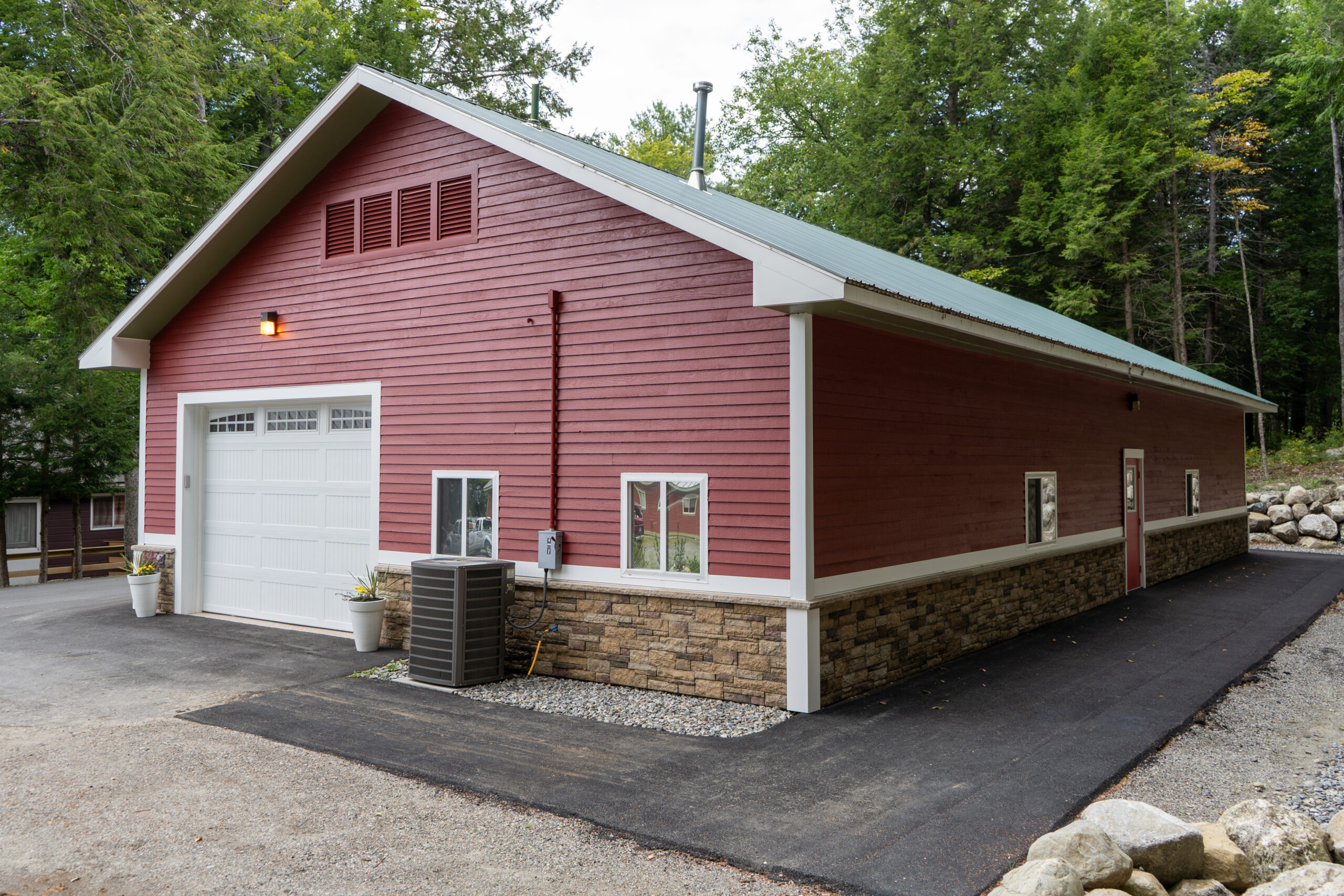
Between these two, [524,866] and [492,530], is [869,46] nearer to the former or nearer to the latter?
[492,530]

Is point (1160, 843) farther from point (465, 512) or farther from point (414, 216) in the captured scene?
point (414, 216)

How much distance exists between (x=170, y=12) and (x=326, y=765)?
15.9m

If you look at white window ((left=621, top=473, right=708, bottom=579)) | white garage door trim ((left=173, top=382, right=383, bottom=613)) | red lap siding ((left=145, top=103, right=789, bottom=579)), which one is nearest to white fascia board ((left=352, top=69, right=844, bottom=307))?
red lap siding ((left=145, top=103, right=789, bottom=579))

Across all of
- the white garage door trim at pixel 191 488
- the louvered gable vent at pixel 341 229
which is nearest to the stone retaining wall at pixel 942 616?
the louvered gable vent at pixel 341 229

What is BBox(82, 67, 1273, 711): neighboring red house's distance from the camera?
257 inches

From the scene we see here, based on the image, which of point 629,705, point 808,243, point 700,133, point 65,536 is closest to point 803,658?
point 629,705

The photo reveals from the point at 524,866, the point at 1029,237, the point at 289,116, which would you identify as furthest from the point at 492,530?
the point at 1029,237

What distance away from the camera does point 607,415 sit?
286 inches

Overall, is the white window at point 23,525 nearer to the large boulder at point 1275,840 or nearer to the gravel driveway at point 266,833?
the gravel driveway at point 266,833

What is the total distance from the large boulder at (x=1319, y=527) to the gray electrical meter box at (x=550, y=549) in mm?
18105

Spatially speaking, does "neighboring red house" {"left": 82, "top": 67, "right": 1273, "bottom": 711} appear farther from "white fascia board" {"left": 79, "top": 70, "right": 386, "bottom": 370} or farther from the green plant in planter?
the green plant in planter

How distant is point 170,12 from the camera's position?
620 inches

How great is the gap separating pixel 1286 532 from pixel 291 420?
1987cm

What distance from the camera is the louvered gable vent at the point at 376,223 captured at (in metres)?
8.85
